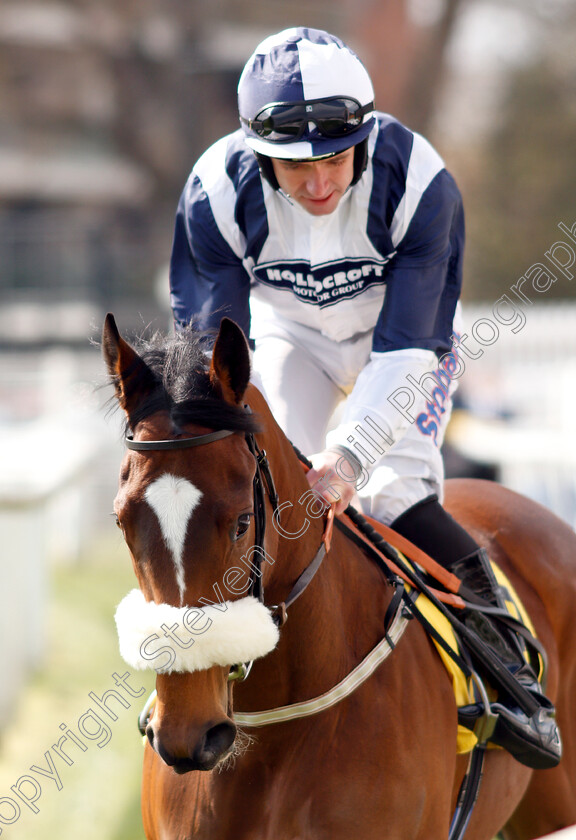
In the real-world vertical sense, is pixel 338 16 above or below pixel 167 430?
below

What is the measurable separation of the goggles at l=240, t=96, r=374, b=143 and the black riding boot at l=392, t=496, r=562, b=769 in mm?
1163

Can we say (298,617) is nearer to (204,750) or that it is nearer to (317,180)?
(204,750)

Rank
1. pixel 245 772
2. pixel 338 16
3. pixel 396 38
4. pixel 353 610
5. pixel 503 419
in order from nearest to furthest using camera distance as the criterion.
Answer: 1. pixel 245 772
2. pixel 353 610
3. pixel 503 419
4. pixel 396 38
5. pixel 338 16

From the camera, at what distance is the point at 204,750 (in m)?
1.91

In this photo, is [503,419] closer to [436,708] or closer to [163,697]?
[436,708]

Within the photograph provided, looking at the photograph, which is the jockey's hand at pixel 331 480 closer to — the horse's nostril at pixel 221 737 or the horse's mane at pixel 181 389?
the horse's mane at pixel 181 389

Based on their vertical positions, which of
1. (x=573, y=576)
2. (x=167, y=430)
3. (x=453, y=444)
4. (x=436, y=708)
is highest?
(x=167, y=430)

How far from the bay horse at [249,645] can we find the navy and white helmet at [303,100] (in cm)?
68

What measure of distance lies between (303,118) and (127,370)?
0.91 m

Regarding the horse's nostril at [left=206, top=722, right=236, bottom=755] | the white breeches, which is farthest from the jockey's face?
the horse's nostril at [left=206, top=722, right=236, bottom=755]

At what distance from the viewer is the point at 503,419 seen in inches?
474

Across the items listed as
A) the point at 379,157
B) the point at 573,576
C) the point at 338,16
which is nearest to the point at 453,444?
the point at 573,576

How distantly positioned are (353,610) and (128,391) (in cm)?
86

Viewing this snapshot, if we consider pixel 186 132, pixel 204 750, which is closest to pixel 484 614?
pixel 204 750
